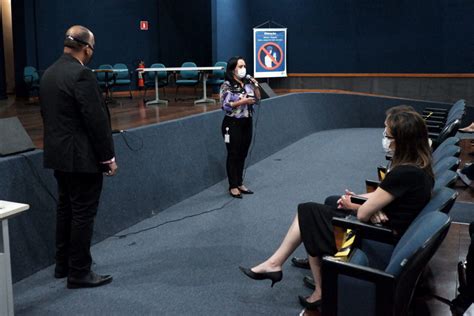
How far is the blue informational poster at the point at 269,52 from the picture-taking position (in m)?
11.5

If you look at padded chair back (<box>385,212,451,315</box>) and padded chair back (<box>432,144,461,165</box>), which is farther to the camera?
padded chair back (<box>432,144,461,165</box>)

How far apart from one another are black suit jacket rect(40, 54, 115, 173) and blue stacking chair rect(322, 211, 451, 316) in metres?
1.53

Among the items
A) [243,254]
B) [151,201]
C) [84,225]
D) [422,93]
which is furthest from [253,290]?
[422,93]

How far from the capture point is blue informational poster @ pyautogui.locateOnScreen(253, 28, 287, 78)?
37.6 feet

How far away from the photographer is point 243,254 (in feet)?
12.0

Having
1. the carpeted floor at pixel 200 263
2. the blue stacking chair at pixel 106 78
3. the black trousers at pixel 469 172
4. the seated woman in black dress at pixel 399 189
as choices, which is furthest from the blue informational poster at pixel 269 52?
the seated woman in black dress at pixel 399 189

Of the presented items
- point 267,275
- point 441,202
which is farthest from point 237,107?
point 441,202

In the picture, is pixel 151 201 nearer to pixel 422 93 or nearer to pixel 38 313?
pixel 38 313

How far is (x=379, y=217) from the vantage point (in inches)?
101

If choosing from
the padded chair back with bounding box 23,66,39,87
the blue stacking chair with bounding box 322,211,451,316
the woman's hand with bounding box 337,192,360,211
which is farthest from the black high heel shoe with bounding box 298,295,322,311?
the padded chair back with bounding box 23,66,39,87

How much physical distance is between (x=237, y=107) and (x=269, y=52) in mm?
7000

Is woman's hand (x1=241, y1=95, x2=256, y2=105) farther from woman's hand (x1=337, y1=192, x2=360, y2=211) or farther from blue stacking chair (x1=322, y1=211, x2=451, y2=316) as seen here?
blue stacking chair (x1=322, y1=211, x2=451, y2=316)

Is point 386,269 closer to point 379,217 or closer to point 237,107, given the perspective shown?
point 379,217

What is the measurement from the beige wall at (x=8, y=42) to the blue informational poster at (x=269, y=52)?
5211 millimetres
